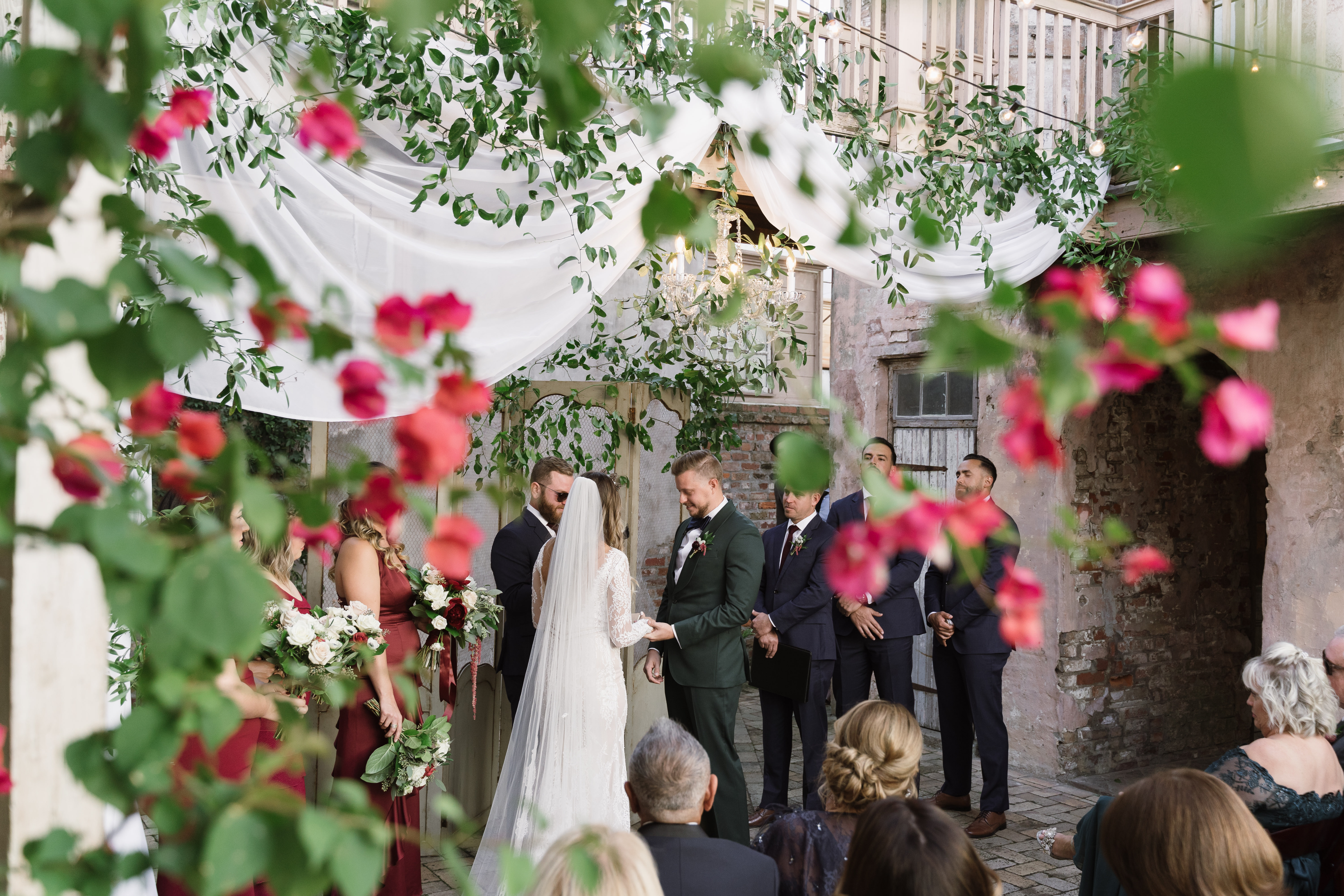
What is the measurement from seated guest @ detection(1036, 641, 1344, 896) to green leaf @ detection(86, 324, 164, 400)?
2.62 meters

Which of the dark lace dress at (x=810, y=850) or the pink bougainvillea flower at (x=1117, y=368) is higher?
the pink bougainvillea flower at (x=1117, y=368)

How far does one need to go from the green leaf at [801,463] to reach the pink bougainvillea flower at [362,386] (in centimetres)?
28

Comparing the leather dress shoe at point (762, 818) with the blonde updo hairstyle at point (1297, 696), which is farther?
the leather dress shoe at point (762, 818)

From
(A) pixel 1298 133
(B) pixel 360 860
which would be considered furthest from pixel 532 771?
(A) pixel 1298 133

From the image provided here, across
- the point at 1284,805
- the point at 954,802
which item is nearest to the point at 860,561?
the point at 1284,805

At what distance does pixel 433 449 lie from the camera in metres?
0.67

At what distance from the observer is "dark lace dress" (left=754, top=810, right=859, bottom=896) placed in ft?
8.72

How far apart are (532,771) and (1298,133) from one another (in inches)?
168

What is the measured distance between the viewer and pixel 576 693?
436 cm

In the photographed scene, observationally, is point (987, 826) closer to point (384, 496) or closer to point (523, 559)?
point (523, 559)

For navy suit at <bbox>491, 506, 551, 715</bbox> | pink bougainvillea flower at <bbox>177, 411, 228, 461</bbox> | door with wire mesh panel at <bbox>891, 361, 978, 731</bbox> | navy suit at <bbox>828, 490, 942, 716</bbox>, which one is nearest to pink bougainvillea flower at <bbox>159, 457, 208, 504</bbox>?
pink bougainvillea flower at <bbox>177, 411, 228, 461</bbox>

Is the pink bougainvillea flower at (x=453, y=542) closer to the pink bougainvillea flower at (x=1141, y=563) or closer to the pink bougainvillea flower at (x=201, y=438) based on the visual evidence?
the pink bougainvillea flower at (x=201, y=438)

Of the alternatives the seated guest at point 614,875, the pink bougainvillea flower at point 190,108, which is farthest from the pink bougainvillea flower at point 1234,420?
the seated guest at point 614,875

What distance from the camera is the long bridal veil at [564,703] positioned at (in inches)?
169
